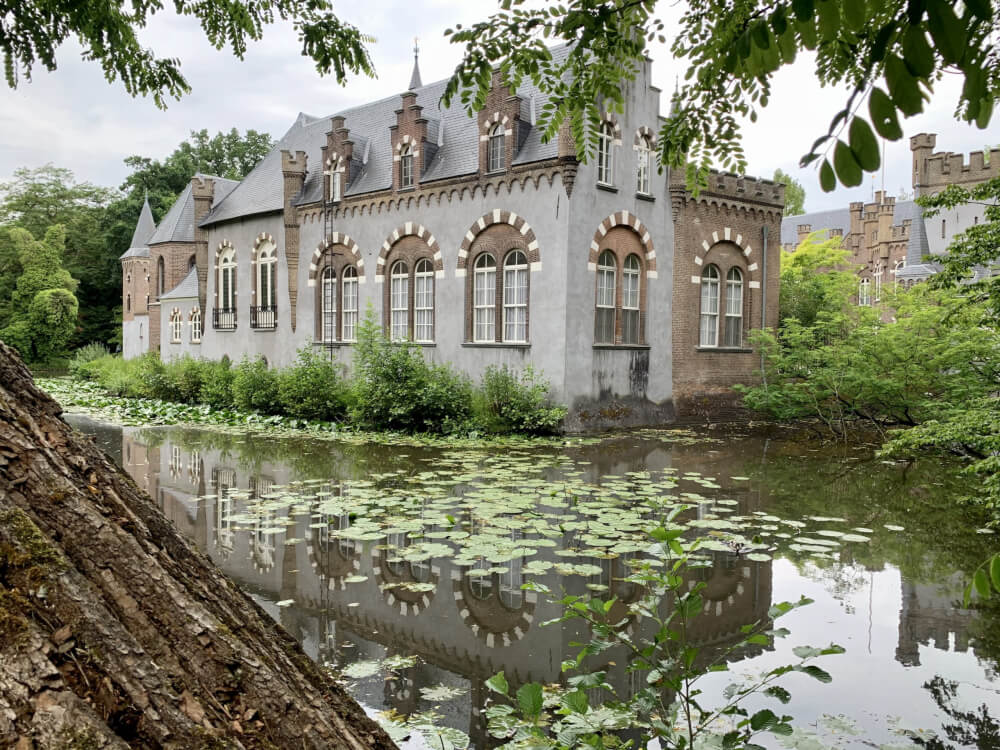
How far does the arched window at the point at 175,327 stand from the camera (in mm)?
31500

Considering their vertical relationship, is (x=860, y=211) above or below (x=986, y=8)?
above

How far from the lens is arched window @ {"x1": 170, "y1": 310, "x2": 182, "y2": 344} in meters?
31.5

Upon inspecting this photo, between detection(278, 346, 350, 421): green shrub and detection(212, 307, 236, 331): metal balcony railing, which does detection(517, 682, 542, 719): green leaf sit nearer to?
detection(278, 346, 350, 421): green shrub

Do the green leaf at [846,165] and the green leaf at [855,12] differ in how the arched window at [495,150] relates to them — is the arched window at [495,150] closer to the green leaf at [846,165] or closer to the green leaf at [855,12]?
the green leaf at [855,12]

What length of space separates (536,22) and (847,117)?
91.0 inches

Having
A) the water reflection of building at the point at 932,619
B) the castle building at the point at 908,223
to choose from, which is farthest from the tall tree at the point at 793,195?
the water reflection of building at the point at 932,619

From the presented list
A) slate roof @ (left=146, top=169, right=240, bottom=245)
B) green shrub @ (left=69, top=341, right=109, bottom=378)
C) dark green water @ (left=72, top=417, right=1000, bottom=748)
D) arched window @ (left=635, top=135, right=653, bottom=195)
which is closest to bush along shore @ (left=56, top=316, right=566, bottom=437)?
dark green water @ (left=72, top=417, right=1000, bottom=748)

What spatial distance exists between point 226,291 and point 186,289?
546 centimetres

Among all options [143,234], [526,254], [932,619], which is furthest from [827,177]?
[143,234]

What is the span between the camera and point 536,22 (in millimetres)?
3455

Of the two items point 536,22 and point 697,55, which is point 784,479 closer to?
point 697,55

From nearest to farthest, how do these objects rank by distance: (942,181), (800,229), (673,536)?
(673,536)
(942,181)
(800,229)

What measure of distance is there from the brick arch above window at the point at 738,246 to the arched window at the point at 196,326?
2000cm

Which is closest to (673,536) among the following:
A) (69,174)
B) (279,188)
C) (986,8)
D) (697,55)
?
(986,8)
